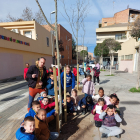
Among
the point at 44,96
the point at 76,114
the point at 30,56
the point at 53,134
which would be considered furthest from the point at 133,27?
the point at 30,56

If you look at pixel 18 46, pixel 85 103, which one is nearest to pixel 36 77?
pixel 85 103

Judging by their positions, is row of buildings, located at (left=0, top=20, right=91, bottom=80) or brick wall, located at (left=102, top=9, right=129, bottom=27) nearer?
row of buildings, located at (left=0, top=20, right=91, bottom=80)

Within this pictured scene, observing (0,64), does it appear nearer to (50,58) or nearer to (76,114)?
(76,114)

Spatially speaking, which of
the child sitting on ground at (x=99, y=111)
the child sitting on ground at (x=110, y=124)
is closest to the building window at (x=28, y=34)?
the child sitting on ground at (x=99, y=111)

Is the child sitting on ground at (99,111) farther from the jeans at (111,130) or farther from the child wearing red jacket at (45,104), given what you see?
the child wearing red jacket at (45,104)

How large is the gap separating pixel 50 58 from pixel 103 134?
20.6 m

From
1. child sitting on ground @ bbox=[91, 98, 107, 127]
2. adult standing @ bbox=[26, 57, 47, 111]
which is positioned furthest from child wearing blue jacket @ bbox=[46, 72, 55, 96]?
child sitting on ground @ bbox=[91, 98, 107, 127]

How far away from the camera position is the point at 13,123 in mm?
3227

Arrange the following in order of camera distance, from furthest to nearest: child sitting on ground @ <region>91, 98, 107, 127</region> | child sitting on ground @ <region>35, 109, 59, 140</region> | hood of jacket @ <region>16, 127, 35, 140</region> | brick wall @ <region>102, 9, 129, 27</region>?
1. brick wall @ <region>102, 9, 129, 27</region>
2. child sitting on ground @ <region>91, 98, 107, 127</region>
3. child sitting on ground @ <region>35, 109, 59, 140</region>
4. hood of jacket @ <region>16, 127, 35, 140</region>

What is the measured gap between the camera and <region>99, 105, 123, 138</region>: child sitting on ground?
2.62 meters

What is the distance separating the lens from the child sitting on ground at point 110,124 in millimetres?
2620

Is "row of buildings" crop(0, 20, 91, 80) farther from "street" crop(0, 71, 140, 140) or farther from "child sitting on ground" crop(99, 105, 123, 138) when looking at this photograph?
"child sitting on ground" crop(99, 105, 123, 138)

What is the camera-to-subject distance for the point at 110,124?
2.79 meters

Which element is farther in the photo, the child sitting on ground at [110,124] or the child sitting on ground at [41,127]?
the child sitting on ground at [110,124]
